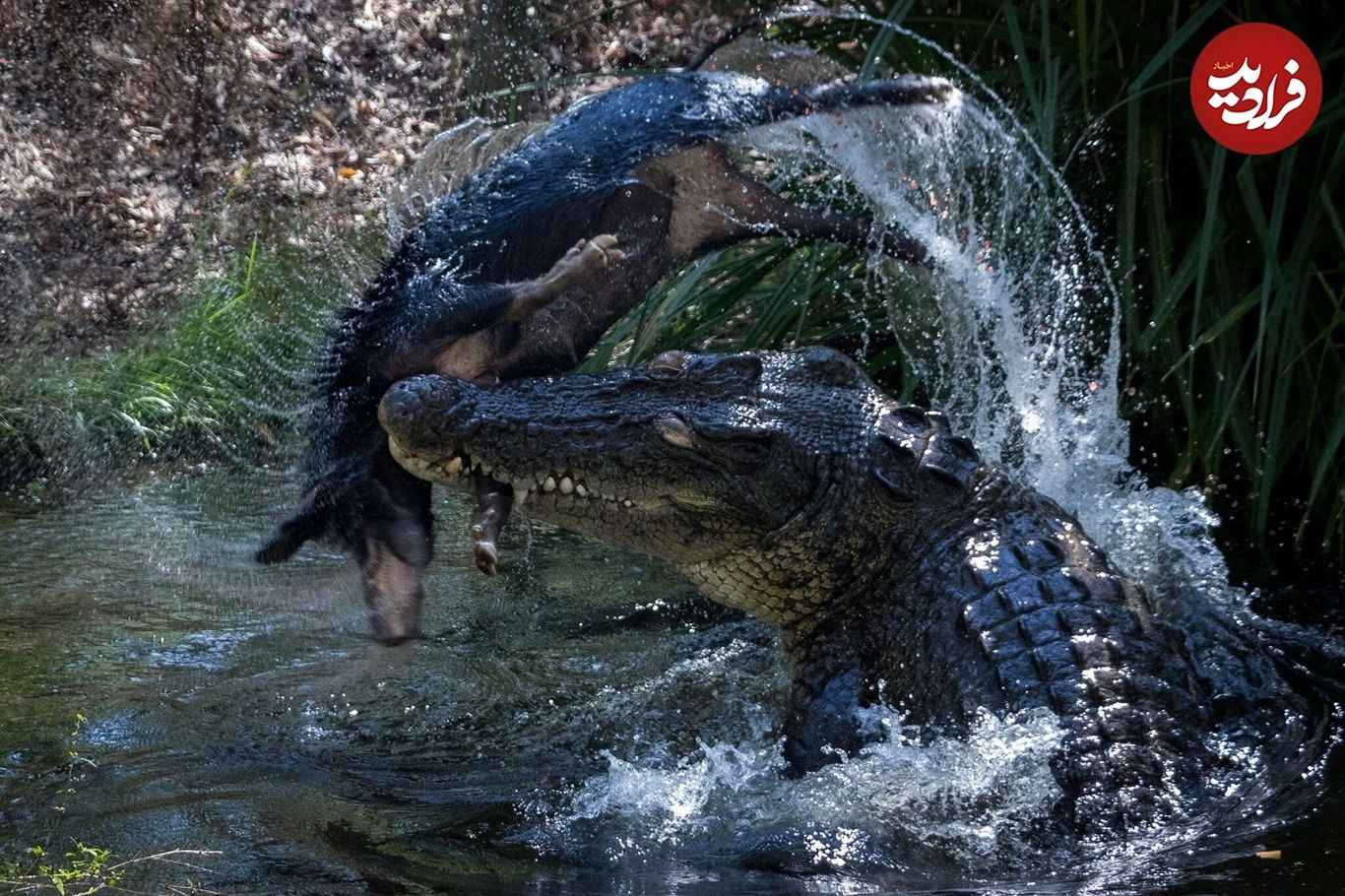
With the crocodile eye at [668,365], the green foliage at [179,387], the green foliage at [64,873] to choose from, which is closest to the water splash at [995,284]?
the crocodile eye at [668,365]

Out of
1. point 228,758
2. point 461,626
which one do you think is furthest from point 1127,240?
point 228,758

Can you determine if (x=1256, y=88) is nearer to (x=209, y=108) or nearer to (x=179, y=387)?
(x=179, y=387)

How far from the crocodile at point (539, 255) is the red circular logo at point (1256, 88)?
67 cm

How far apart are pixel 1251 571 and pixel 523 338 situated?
6.37ft

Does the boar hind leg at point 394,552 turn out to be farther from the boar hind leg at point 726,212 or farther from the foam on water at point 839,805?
the boar hind leg at point 726,212

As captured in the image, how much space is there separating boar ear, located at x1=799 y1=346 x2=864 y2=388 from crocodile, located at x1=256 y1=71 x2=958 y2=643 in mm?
630

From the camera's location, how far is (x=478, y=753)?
3.07 metres

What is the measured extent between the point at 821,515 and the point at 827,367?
31 cm

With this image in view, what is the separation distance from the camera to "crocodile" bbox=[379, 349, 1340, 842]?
2.79m

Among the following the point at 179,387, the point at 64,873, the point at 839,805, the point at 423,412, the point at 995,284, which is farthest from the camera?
the point at 179,387

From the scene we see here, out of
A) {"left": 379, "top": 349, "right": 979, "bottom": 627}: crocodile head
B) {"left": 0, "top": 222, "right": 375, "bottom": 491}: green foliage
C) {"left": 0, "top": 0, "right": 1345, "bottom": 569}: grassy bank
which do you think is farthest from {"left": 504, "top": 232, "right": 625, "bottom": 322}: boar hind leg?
{"left": 0, "top": 222, "right": 375, "bottom": 491}: green foliage

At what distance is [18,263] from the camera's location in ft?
22.9

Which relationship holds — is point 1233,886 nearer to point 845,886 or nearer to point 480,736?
point 845,886

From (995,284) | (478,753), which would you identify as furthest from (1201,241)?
(478,753)
